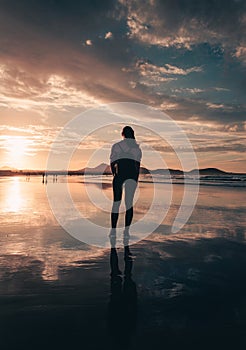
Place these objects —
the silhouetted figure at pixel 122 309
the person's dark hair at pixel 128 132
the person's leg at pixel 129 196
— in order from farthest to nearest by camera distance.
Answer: the person's dark hair at pixel 128 132 < the person's leg at pixel 129 196 < the silhouetted figure at pixel 122 309

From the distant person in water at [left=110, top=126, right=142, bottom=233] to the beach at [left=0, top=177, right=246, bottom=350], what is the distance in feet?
4.06

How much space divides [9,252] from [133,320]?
11.7ft

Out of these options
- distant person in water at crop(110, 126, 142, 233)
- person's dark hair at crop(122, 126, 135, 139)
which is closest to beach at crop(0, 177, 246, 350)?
distant person in water at crop(110, 126, 142, 233)

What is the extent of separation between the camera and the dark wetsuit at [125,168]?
789cm

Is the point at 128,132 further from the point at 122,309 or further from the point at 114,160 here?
the point at 122,309

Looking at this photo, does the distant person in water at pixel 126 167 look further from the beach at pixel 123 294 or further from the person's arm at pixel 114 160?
the beach at pixel 123 294

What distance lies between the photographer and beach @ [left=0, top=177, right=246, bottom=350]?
284cm

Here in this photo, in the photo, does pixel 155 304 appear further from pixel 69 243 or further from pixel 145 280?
pixel 69 243

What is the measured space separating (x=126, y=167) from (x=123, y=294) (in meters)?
4.45

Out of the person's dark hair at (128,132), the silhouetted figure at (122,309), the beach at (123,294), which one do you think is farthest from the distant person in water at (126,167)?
the silhouetted figure at (122,309)

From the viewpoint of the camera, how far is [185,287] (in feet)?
13.6

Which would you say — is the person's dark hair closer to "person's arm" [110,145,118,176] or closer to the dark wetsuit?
the dark wetsuit

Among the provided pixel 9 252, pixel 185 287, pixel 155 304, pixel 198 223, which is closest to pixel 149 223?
pixel 198 223

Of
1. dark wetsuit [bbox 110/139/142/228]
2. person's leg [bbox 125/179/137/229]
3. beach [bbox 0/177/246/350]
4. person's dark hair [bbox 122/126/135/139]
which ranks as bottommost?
beach [bbox 0/177/246/350]
